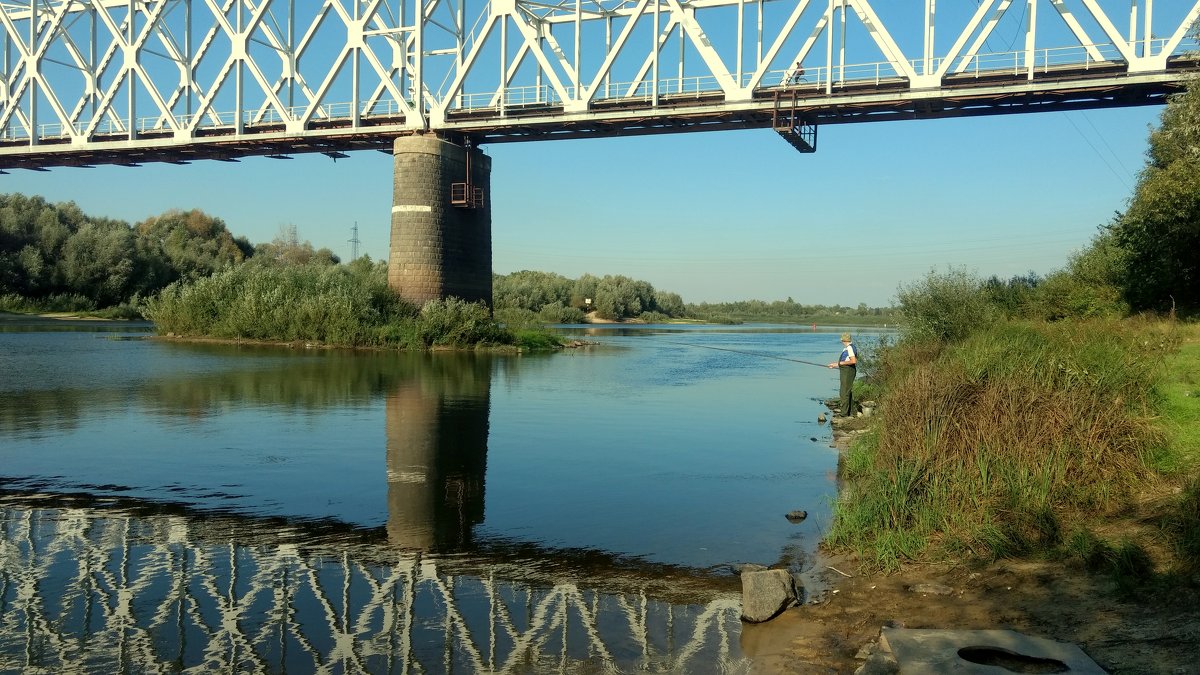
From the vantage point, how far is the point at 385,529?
9969mm

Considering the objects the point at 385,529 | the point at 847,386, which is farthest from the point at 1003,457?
the point at 847,386

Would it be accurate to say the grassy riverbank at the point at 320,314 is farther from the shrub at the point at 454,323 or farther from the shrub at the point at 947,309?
the shrub at the point at 947,309

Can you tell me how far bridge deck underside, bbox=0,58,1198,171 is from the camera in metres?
35.4

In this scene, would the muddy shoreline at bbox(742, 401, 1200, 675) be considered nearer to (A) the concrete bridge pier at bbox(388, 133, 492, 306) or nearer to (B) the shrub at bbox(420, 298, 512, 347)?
(B) the shrub at bbox(420, 298, 512, 347)

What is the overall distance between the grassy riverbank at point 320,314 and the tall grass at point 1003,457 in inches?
1406

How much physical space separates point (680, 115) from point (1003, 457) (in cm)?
3318

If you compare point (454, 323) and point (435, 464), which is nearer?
point (435, 464)

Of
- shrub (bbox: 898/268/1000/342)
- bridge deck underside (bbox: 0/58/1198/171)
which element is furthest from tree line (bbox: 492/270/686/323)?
shrub (bbox: 898/268/1000/342)

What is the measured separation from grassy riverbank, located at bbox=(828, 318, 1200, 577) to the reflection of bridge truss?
2235 millimetres

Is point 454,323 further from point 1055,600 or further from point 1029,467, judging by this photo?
point 1055,600

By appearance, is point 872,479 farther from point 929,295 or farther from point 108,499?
point 929,295

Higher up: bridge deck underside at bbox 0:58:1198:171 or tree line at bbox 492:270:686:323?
bridge deck underside at bbox 0:58:1198:171

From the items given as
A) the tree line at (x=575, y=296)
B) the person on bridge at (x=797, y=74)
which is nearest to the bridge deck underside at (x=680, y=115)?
the person on bridge at (x=797, y=74)

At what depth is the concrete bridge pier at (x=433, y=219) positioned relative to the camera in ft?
144
